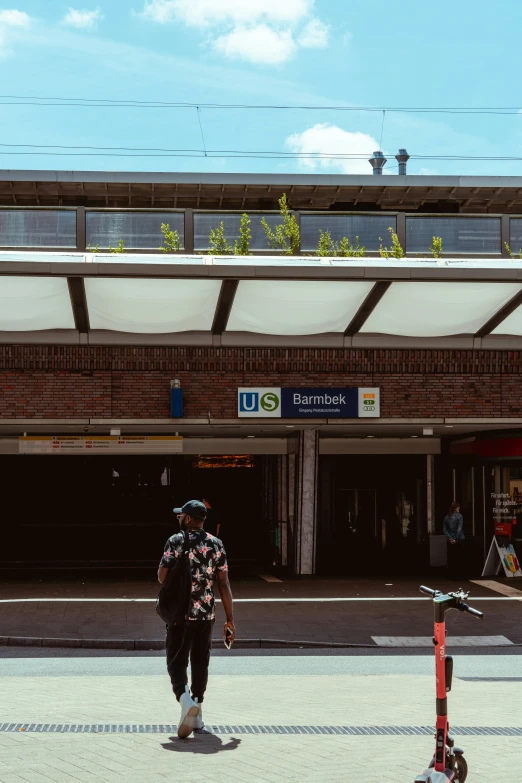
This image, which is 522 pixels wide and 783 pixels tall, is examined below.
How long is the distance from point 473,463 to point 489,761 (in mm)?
18174

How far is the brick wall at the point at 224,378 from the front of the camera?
18.9 metres

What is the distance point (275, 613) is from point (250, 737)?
8646mm

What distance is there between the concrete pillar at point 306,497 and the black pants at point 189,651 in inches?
562

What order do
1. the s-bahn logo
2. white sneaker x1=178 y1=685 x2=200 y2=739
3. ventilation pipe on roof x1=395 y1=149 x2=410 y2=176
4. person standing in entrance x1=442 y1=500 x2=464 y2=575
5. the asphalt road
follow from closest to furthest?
white sneaker x1=178 y1=685 x2=200 y2=739
the asphalt road
the s-bahn logo
person standing in entrance x1=442 y1=500 x2=464 y2=575
ventilation pipe on roof x1=395 y1=149 x2=410 y2=176

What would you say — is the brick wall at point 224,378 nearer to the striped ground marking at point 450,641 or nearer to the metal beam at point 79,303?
the metal beam at point 79,303

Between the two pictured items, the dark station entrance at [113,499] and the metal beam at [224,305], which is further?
the dark station entrance at [113,499]

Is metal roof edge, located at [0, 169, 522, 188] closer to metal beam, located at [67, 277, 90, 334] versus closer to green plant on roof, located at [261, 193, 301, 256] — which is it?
green plant on roof, located at [261, 193, 301, 256]

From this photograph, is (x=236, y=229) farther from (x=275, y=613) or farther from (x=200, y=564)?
(x=200, y=564)

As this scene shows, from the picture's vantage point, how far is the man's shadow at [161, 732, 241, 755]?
6559 mm

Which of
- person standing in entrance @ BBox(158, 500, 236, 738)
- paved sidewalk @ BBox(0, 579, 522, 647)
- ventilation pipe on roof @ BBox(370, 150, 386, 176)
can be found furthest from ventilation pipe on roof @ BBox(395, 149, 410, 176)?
person standing in entrance @ BBox(158, 500, 236, 738)

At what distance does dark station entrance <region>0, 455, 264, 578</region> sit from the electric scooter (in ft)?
84.5

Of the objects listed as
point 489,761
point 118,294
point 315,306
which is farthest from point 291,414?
point 489,761

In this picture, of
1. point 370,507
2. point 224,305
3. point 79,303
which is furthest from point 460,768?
point 370,507

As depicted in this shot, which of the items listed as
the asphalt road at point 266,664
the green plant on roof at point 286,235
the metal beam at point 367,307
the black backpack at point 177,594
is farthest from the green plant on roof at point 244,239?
the black backpack at point 177,594
